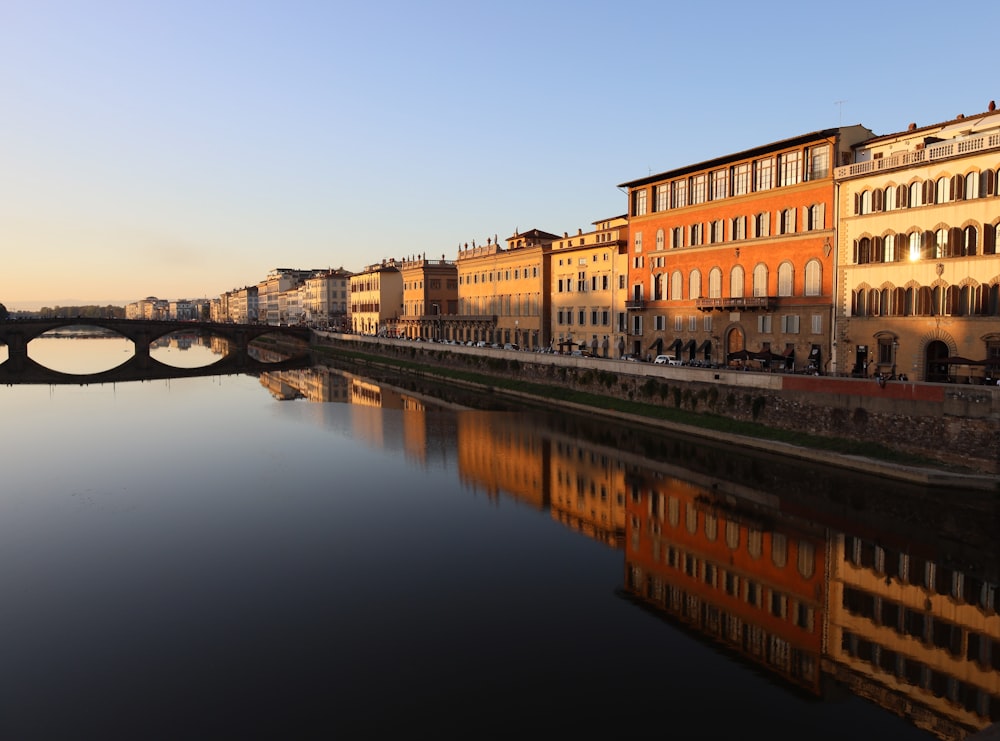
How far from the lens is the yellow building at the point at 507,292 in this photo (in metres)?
73.6

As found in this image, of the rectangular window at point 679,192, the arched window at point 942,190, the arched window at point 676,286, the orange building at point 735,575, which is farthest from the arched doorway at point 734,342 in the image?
the orange building at point 735,575

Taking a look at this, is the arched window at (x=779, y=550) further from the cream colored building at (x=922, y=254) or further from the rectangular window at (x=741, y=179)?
the rectangular window at (x=741, y=179)

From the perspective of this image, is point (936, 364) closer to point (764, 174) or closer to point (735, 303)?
point (735, 303)

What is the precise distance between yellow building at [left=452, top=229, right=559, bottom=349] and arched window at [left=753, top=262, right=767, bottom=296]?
2790 centimetres

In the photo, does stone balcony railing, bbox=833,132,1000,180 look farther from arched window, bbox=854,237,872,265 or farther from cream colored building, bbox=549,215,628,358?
cream colored building, bbox=549,215,628,358

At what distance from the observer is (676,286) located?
177 ft

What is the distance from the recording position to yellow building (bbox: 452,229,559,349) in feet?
241

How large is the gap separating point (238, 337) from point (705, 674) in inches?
4204

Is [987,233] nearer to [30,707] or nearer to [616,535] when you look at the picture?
[616,535]

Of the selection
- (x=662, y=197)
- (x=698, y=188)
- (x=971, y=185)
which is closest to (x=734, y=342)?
(x=698, y=188)

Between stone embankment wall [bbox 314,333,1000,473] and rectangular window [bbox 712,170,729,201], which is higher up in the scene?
rectangular window [bbox 712,170,729,201]

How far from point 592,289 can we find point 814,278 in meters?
24.4

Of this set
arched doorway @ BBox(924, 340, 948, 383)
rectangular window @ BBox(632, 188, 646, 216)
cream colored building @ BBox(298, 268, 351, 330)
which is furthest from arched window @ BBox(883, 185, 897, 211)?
cream colored building @ BBox(298, 268, 351, 330)

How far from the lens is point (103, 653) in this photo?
601 inches
